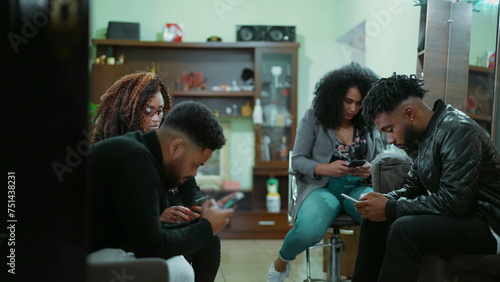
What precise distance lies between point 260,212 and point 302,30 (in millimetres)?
1949

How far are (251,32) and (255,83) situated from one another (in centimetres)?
52

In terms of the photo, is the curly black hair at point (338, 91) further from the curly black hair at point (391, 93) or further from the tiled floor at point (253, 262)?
the tiled floor at point (253, 262)

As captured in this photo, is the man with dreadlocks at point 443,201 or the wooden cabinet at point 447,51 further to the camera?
the wooden cabinet at point 447,51

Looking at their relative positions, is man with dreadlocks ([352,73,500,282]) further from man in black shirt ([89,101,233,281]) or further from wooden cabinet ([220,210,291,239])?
wooden cabinet ([220,210,291,239])

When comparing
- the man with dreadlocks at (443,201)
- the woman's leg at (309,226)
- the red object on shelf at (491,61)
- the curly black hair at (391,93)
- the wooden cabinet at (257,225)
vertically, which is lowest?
the wooden cabinet at (257,225)

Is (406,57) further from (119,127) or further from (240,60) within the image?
(240,60)

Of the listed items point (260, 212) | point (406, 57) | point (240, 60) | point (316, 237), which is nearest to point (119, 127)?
point (316, 237)

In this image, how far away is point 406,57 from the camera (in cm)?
304

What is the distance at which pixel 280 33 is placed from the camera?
4871mm

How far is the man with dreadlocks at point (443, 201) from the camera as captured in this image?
161 cm

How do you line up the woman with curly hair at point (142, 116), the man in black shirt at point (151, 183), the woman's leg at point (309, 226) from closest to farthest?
the man in black shirt at point (151, 183), the woman with curly hair at point (142, 116), the woman's leg at point (309, 226)

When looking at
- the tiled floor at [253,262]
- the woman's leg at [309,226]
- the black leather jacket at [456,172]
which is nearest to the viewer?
the black leather jacket at [456,172]

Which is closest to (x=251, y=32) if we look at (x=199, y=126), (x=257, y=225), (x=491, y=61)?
(x=257, y=225)

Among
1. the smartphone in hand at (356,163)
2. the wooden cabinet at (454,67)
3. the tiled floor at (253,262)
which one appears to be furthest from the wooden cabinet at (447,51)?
the tiled floor at (253,262)
